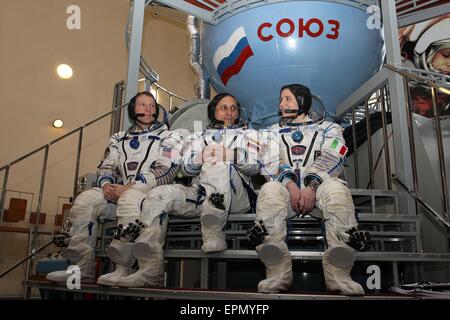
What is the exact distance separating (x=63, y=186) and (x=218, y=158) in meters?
4.42

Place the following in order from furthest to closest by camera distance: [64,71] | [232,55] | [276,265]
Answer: [64,71], [232,55], [276,265]

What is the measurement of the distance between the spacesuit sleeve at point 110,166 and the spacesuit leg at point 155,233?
572 mm

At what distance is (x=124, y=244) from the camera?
2.05 metres

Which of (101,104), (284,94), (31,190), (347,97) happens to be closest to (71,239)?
(284,94)

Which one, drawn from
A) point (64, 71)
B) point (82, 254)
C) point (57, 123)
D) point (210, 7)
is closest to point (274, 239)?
point (82, 254)

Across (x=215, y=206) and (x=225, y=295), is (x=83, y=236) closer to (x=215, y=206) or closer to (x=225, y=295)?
(x=215, y=206)

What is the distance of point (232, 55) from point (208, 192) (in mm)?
1681

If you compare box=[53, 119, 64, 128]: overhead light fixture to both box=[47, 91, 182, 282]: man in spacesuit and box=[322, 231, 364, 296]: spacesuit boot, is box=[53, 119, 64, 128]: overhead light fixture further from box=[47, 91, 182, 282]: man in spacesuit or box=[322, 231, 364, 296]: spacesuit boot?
box=[322, 231, 364, 296]: spacesuit boot

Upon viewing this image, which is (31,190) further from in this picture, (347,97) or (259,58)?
(347,97)

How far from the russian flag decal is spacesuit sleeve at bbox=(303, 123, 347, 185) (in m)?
1.32

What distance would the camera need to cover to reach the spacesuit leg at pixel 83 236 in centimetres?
226

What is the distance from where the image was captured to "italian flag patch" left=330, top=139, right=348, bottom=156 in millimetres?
2188

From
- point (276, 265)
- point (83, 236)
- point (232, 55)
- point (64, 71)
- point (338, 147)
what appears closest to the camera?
point (276, 265)

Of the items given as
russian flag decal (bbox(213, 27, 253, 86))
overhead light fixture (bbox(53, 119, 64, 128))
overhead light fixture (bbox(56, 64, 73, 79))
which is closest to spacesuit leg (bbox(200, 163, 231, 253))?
russian flag decal (bbox(213, 27, 253, 86))
